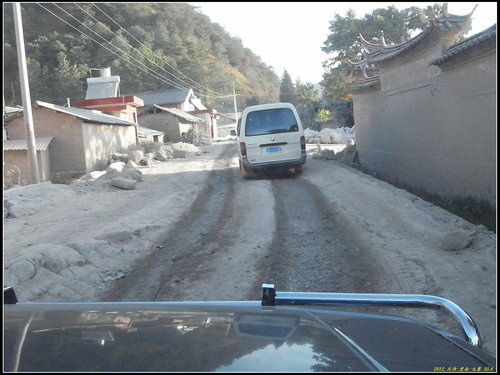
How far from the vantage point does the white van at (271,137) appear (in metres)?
13.7

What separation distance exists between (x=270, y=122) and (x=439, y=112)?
15.0 feet

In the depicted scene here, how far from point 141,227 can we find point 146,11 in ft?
171

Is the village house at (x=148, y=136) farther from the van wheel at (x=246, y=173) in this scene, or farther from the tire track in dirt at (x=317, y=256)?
the tire track in dirt at (x=317, y=256)

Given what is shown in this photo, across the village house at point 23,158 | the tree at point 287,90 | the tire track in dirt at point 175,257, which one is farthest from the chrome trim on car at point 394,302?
the tree at point 287,90

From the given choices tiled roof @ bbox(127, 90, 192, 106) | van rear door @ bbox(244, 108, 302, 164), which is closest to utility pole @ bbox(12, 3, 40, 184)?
van rear door @ bbox(244, 108, 302, 164)

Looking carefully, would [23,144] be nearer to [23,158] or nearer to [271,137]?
[23,158]

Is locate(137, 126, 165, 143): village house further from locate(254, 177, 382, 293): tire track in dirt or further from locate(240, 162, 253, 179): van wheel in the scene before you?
locate(254, 177, 382, 293): tire track in dirt

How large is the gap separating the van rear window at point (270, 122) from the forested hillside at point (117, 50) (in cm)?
1608

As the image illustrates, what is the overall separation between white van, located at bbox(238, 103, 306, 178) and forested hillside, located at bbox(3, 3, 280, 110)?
52.8 ft

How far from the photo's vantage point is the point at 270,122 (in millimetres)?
13758

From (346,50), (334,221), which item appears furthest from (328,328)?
(346,50)

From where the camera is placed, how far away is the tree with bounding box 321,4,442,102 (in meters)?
21.7

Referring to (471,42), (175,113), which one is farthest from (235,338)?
(175,113)

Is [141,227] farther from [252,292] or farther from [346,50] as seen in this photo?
[346,50]
